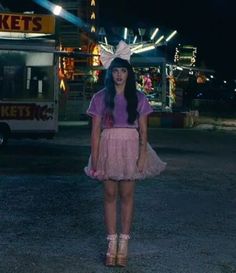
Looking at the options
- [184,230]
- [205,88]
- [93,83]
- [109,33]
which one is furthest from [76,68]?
[205,88]

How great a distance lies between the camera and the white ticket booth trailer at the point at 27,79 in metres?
16.1

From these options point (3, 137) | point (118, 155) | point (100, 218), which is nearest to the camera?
point (118, 155)

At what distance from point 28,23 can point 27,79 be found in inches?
56.2

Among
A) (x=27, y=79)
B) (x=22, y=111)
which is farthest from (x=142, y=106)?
(x=27, y=79)

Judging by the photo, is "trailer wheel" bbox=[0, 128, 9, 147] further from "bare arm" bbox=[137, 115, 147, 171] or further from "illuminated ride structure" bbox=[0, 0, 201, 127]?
"illuminated ride structure" bbox=[0, 0, 201, 127]

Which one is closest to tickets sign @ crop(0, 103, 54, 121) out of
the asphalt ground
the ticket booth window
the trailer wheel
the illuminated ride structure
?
the ticket booth window

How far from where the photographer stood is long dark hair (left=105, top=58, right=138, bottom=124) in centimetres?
585

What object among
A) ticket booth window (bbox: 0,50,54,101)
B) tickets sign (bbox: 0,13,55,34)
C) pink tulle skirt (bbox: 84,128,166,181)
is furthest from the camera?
tickets sign (bbox: 0,13,55,34)

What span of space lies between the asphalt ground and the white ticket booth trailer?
1.68m

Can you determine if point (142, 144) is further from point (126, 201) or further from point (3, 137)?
point (3, 137)

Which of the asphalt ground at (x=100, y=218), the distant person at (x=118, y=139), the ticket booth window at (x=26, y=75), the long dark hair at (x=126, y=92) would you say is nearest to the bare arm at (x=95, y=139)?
the distant person at (x=118, y=139)

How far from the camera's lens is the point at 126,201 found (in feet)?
19.7

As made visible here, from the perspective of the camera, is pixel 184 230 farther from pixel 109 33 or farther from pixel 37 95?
pixel 109 33

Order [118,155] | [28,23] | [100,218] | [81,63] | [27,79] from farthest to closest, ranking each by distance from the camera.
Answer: [81,63] < [28,23] < [27,79] < [100,218] < [118,155]
